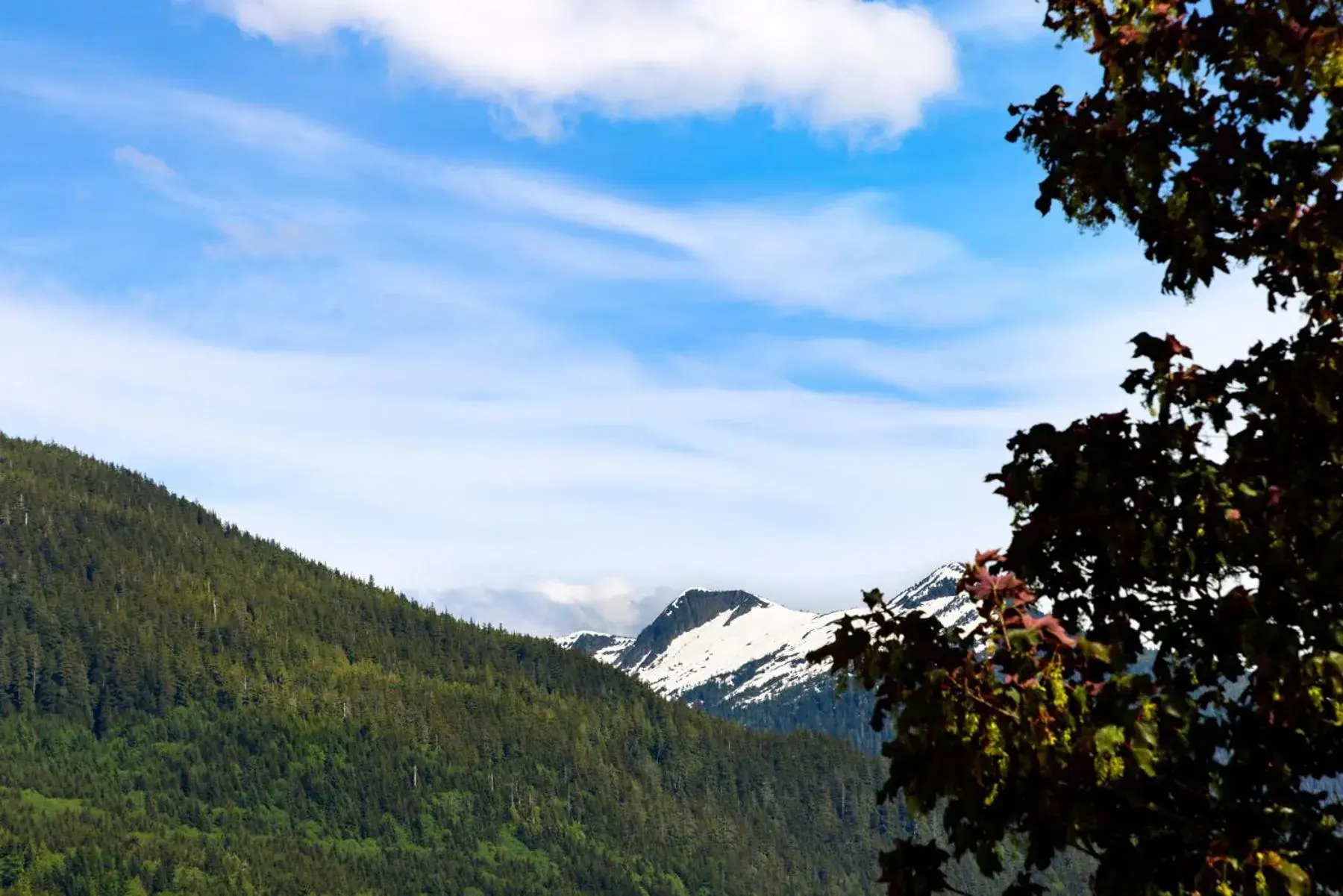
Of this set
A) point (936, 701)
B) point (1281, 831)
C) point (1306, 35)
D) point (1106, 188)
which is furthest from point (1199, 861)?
point (1306, 35)

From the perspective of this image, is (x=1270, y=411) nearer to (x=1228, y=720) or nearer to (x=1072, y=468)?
(x=1072, y=468)

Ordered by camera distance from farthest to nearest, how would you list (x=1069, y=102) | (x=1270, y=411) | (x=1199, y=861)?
1. (x=1069, y=102)
2. (x=1270, y=411)
3. (x=1199, y=861)

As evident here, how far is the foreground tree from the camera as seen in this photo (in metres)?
11.4

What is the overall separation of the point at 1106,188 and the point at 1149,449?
223cm

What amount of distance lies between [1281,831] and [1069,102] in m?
6.28

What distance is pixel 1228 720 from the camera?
12.0 meters

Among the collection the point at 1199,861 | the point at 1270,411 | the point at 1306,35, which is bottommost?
the point at 1199,861

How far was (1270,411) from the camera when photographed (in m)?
12.4

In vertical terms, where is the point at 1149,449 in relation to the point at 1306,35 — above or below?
below

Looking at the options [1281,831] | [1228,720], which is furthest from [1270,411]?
[1281,831]

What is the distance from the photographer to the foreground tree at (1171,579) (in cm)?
1141

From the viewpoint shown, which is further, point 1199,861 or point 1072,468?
point 1072,468

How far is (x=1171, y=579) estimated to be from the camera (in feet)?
41.7

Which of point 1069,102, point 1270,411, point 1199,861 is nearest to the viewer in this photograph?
point 1199,861
